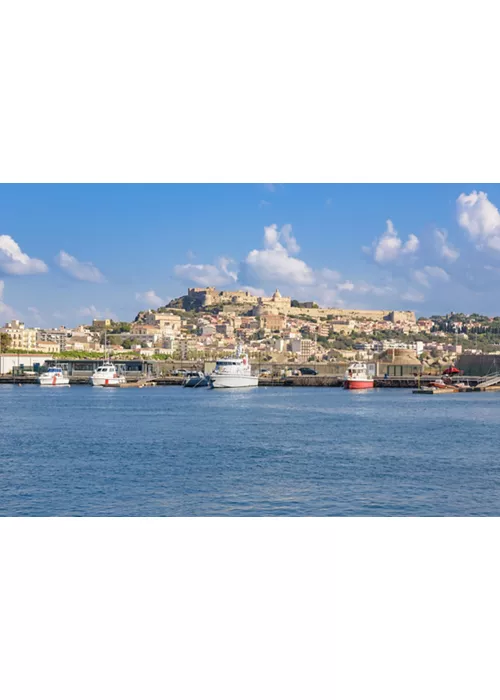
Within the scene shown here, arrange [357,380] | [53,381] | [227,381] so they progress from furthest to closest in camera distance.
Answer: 1. [53,381]
2. [357,380]
3. [227,381]

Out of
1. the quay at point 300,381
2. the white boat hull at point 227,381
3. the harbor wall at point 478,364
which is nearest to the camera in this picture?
the white boat hull at point 227,381

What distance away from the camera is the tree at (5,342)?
41806 millimetres

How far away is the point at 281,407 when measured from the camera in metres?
18.3

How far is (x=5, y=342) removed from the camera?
4259 centimetres

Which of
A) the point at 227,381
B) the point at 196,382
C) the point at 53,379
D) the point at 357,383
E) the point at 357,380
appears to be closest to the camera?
the point at 227,381

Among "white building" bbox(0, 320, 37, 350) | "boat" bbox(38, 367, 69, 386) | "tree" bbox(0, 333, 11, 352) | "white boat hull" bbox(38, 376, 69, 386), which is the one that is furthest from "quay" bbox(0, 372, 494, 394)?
"white building" bbox(0, 320, 37, 350)

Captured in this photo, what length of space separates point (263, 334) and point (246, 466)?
4176 centimetres

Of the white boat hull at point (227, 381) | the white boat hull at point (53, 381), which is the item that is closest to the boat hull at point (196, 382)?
the white boat hull at point (227, 381)

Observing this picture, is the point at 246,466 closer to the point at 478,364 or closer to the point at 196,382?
the point at 196,382

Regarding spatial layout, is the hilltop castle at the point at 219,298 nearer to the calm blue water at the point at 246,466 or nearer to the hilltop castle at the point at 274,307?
the hilltop castle at the point at 274,307

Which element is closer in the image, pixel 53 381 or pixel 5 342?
pixel 53 381

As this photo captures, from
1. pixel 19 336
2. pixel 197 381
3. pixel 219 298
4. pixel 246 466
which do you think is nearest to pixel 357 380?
pixel 197 381

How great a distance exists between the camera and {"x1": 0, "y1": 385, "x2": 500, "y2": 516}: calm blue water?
6008 mm

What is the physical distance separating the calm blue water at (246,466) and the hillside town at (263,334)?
2542 cm
